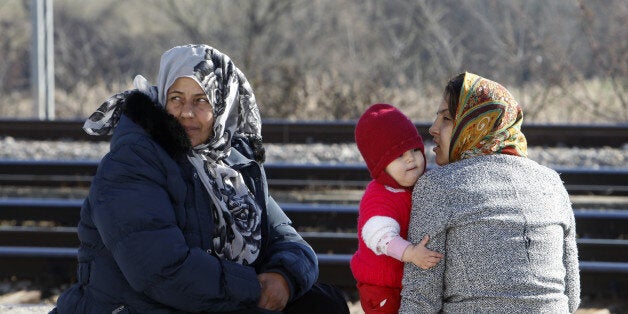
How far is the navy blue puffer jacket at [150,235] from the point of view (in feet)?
9.71

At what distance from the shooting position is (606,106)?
500 inches

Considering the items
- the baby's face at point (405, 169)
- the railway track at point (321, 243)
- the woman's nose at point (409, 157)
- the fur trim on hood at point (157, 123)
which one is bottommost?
the railway track at point (321, 243)

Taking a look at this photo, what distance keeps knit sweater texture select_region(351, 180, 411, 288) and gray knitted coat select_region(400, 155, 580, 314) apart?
15 centimetres

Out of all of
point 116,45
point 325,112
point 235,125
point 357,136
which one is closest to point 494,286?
point 357,136

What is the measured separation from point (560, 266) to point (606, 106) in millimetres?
10369

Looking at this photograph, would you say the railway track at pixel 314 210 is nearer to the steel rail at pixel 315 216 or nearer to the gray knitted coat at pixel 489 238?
the steel rail at pixel 315 216

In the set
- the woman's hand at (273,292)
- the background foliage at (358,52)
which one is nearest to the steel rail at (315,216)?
the woman's hand at (273,292)

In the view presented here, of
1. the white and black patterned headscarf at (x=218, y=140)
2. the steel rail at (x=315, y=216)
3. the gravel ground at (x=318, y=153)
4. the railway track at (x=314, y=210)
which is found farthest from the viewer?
Result: the gravel ground at (x=318, y=153)

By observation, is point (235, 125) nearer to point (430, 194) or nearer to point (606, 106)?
point (430, 194)

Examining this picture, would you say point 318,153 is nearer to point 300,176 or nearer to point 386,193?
point 300,176

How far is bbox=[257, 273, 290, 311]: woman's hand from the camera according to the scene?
10.9 ft

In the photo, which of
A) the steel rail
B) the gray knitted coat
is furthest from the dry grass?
the gray knitted coat

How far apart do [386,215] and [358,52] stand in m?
15.1

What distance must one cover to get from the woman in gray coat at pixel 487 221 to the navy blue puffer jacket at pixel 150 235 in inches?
26.4
